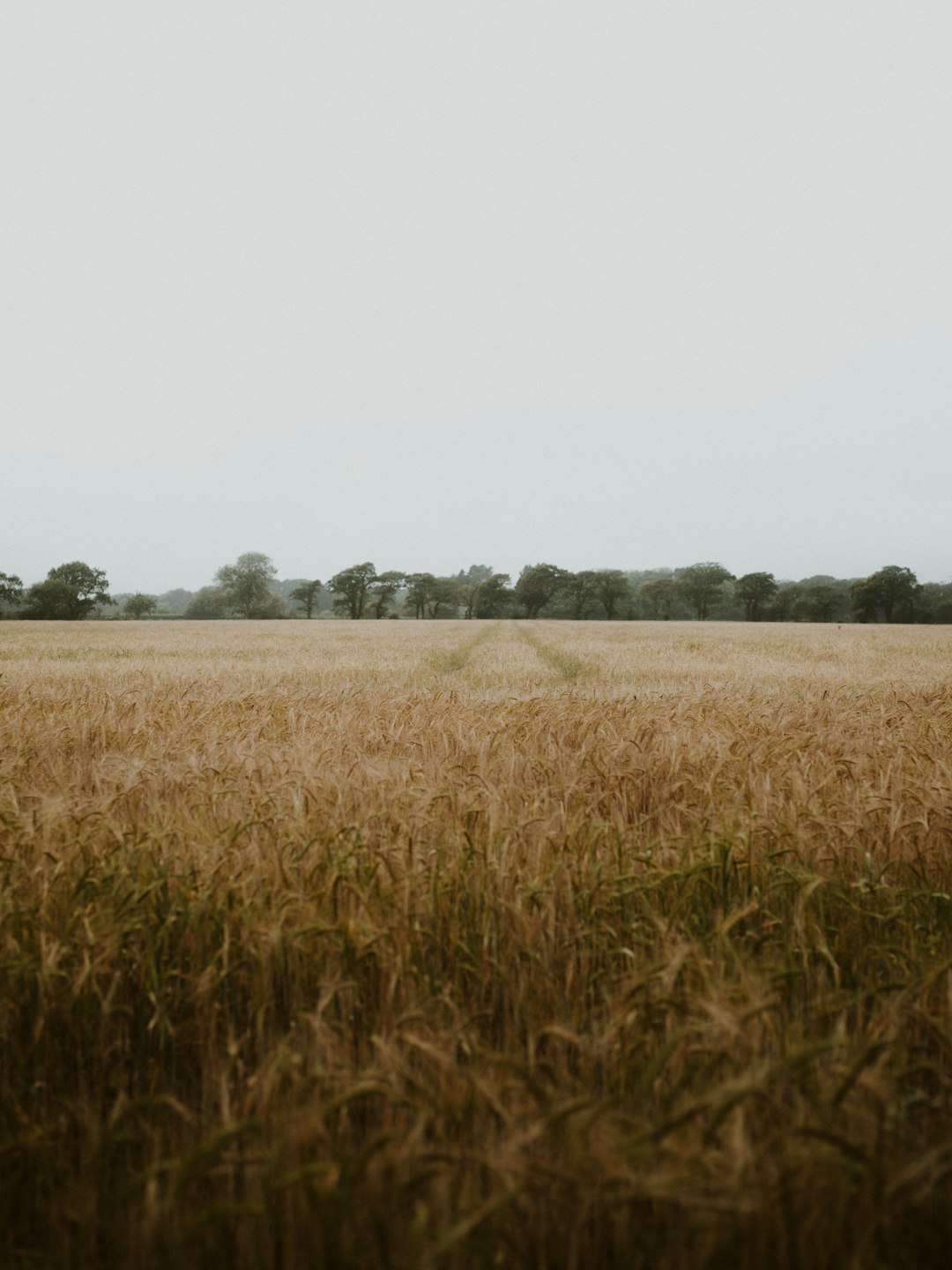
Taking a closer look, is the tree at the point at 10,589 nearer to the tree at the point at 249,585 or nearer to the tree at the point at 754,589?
the tree at the point at 249,585

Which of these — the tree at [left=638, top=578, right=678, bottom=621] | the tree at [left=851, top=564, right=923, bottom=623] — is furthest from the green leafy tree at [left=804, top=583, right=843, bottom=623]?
the tree at [left=638, top=578, right=678, bottom=621]

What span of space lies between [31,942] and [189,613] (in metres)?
133

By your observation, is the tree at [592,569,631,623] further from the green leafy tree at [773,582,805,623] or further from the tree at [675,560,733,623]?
the green leafy tree at [773,582,805,623]

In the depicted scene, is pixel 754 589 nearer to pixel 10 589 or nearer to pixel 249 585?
pixel 249 585

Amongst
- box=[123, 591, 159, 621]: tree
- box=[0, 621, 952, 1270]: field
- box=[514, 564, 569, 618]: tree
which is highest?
box=[514, 564, 569, 618]: tree

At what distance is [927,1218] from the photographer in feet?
3.69

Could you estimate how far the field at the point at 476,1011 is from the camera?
105 cm

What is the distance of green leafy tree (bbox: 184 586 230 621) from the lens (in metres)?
114

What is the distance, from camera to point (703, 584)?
368 feet

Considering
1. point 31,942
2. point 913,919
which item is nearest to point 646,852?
point 913,919

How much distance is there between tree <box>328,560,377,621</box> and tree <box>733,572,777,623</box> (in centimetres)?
6837

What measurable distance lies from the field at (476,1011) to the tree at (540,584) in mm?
106598

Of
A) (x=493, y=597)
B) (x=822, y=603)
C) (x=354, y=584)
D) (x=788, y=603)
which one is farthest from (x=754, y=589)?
(x=354, y=584)

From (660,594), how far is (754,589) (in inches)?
644
